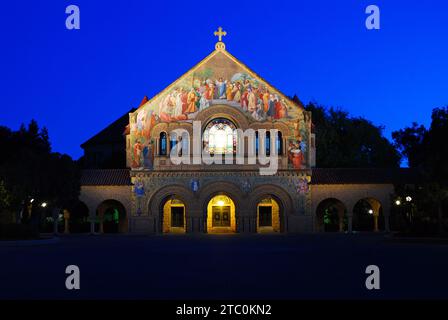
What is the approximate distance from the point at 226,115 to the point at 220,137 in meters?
1.79

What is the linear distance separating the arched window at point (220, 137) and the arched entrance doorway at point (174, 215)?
18.1 ft

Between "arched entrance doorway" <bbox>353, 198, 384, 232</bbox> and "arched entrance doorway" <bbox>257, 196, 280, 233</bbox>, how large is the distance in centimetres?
742

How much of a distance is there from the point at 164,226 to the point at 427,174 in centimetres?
2354

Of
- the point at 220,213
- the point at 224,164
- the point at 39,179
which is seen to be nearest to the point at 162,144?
the point at 224,164

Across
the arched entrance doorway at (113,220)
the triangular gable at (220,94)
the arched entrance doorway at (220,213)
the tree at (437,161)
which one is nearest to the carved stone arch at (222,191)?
the arched entrance doorway at (220,213)

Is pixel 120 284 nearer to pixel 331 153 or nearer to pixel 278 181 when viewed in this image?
pixel 278 181

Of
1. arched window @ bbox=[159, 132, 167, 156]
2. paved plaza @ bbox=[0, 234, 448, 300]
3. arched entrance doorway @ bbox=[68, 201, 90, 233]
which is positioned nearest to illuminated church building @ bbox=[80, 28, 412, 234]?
arched window @ bbox=[159, 132, 167, 156]

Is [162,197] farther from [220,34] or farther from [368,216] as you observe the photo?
[368,216]

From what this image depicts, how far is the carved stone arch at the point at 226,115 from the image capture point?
54.6 meters

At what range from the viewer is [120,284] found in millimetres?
16844

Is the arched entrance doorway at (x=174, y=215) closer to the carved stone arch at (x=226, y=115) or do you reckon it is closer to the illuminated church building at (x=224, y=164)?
the illuminated church building at (x=224, y=164)

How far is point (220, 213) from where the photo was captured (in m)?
58.5

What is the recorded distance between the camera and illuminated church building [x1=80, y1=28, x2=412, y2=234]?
5441 centimetres

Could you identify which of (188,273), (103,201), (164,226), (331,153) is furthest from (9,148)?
(188,273)
